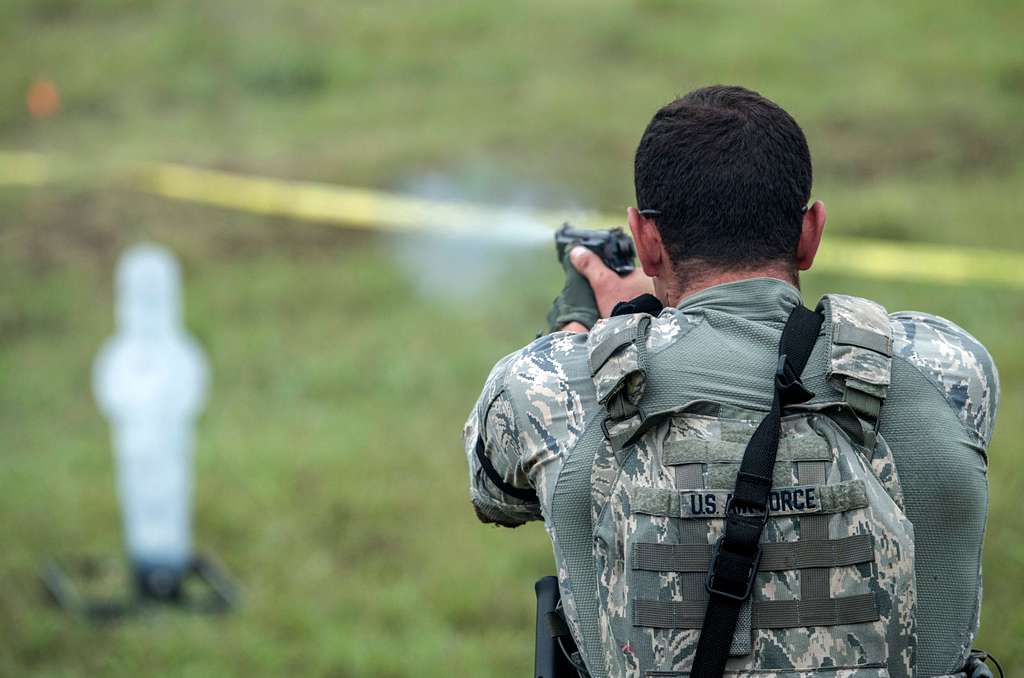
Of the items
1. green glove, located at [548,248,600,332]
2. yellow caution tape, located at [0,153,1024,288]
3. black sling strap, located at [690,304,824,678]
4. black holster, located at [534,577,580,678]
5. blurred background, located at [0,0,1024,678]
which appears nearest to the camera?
black sling strap, located at [690,304,824,678]

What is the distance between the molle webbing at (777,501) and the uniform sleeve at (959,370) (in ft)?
0.69

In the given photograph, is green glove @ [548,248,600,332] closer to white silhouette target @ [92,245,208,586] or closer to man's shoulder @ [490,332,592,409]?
man's shoulder @ [490,332,592,409]

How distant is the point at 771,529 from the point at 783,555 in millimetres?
38

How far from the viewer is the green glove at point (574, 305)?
7.27 ft

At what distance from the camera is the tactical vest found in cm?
172

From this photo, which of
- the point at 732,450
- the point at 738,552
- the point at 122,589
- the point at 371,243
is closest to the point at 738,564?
the point at 738,552

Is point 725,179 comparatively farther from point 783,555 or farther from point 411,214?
point 411,214

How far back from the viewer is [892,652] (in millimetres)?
1745

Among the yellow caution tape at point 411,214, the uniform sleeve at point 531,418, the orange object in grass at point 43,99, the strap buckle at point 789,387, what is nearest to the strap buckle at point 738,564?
the strap buckle at point 789,387

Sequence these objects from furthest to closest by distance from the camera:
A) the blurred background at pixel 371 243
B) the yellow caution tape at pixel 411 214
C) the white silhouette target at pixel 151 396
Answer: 1. the yellow caution tape at pixel 411 214
2. the blurred background at pixel 371 243
3. the white silhouette target at pixel 151 396

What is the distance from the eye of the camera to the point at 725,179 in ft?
5.99

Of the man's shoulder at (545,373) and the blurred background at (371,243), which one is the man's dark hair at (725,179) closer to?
the man's shoulder at (545,373)

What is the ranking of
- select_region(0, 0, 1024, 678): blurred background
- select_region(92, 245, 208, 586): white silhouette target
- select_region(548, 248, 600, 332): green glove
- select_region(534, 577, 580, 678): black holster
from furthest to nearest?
1. select_region(0, 0, 1024, 678): blurred background
2. select_region(92, 245, 208, 586): white silhouette target
3. select_region(548, 248, 600, 332): green glove
4. select_region(534, 577, 580, 678): black holster

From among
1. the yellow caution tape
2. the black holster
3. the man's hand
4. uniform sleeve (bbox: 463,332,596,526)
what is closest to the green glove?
the man's hand
